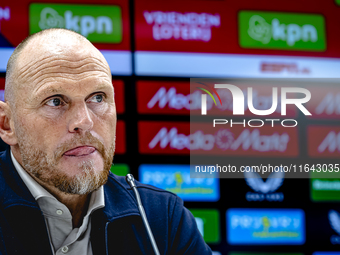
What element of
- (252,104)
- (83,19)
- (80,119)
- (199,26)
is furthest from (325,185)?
(80,119)

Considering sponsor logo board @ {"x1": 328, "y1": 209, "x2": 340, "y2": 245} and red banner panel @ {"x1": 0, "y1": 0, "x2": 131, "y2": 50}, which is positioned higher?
red banner panel @ {"x1": 0, "y1": 0, "x2": 131, "y2": 50}

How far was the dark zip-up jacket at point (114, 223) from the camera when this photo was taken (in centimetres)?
91

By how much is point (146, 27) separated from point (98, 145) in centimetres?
140

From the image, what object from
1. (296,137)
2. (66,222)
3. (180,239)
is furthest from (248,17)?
(66,222)

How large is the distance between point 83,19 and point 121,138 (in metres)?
0.63

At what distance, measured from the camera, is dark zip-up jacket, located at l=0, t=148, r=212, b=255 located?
0.91 m

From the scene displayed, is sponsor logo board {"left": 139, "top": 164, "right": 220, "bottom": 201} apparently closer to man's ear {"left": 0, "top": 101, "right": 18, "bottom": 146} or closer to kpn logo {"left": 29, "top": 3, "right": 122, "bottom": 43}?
kpn logo {"left": 29, "top": 3, "right": 122, "bottom": 43}

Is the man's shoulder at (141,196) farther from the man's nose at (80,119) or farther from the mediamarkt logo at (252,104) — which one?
the mediamarkt logo at (252,104)

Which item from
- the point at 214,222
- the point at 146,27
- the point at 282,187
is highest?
the point at 146,27

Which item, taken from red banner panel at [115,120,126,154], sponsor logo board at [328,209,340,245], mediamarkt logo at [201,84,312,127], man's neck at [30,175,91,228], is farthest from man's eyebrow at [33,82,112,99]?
sponsor logo board at [328,209,340,245]

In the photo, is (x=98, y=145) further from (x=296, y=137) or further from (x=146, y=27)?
(x=296, y=137)

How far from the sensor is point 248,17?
2.30 m

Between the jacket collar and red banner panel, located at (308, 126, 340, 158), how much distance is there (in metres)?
1.44

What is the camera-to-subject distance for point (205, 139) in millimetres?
2150
